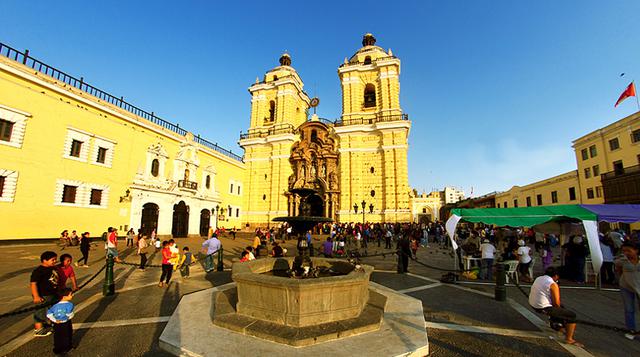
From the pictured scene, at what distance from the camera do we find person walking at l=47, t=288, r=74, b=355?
3508mm

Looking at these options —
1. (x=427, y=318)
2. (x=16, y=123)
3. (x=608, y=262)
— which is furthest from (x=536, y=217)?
(x=16, y=123)

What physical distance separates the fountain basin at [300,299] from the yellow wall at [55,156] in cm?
1734

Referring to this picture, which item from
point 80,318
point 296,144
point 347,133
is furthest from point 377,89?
point 80,318

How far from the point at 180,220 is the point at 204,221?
2875 millimetres

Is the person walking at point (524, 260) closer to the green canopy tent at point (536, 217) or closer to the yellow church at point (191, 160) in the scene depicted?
the green canopy tent at point (536, 217)

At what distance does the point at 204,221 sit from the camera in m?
25.9

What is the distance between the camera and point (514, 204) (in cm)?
3656

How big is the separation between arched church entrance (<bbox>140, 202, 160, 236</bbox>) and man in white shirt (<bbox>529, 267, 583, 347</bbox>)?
23.0m

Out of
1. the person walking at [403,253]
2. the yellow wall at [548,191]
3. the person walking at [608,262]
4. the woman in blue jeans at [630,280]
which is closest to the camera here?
the woman in blue jeans at [630,280]

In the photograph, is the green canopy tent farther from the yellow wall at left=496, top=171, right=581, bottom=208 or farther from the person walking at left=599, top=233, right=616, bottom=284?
the yellow wall at left=496, top=171, right=581, bottom=208

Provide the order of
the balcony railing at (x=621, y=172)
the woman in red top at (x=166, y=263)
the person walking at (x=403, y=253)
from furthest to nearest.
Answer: the balcony railing at (x=621, y=172)
the person walking at (x=403, y=253)
the woman in red top at (x=166, y=263)

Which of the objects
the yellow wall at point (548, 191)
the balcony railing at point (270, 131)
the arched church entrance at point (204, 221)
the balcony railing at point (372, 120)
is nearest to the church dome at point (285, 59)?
the balcony railing at point (270, 131)

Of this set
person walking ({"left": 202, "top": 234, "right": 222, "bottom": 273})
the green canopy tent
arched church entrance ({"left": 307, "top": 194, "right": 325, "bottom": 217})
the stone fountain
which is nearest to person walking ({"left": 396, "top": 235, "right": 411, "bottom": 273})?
the green canopy tent

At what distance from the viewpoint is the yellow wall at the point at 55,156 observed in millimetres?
13859
